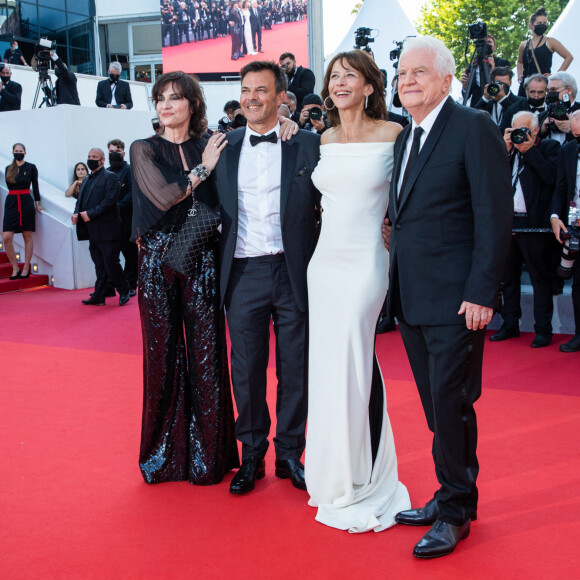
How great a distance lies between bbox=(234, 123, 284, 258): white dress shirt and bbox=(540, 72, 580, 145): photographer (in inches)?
149

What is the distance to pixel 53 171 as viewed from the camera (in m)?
10.2

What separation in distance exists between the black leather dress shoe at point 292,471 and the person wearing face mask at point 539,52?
6738 mm

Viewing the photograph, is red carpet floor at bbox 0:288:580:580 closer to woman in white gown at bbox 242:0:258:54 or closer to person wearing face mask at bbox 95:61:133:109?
person wearing face mask at bbox 95:61:133:109

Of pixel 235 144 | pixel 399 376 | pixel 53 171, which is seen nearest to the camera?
pixel 235 144

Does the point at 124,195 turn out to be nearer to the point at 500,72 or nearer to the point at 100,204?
the point at 100,204

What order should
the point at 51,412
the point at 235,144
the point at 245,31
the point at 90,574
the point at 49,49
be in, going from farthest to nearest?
→ 1. the point at 245,31
2. the point at 49,49
3. the point at 51,412
4. the point at 235,144
5. the point at 90,574

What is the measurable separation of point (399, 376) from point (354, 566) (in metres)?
2.61

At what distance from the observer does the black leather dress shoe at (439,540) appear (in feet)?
7.95

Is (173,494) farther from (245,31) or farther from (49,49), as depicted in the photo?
(245,31)

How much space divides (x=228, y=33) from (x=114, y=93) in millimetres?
9248

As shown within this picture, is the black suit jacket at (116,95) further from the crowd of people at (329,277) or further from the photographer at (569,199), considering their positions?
the crowd of people at (329,277)

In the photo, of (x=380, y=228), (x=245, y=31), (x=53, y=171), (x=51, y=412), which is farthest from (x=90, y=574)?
(x=245, y=31)

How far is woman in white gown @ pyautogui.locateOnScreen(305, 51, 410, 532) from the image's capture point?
2705 mm

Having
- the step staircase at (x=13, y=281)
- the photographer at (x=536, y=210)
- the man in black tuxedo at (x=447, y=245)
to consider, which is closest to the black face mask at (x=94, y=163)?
the step staircase at (x=13, y=281)
